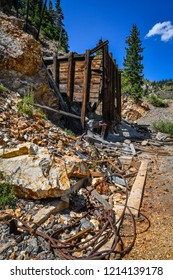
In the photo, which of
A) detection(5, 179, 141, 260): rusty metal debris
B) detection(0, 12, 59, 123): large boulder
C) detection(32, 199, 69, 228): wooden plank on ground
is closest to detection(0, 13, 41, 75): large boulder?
detection(0, 12, 59, 123): large boulder

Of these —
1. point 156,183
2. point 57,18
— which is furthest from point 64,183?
point 57,18

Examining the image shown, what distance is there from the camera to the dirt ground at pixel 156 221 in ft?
9.77

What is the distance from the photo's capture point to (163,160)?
322 inches

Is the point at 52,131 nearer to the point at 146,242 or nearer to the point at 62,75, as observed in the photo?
the point at 146,242

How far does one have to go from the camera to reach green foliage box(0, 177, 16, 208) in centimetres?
340

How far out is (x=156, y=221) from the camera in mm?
3863

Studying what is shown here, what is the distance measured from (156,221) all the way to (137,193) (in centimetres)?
106

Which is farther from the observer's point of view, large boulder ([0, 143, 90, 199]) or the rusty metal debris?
large boulder ([0, 143, 90, 199])

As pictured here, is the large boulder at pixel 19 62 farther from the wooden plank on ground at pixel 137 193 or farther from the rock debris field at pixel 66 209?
the wooden plank on ground at pixel 137 193

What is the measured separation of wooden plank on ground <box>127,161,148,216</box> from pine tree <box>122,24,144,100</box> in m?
21.3

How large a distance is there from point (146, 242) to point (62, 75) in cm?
881

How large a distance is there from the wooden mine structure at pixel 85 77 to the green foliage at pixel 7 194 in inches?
243

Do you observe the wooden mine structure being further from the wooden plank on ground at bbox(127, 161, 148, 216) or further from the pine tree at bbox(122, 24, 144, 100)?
the pine tree at bbox(122, 24, 144, 100)

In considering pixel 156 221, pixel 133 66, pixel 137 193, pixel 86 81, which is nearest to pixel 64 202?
pixel 156 221
